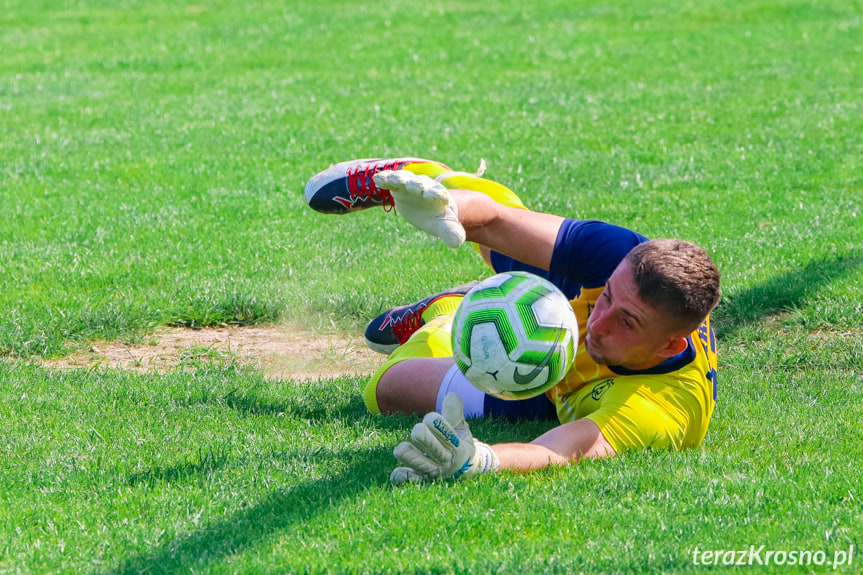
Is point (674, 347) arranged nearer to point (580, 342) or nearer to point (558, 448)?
point (580, 342)

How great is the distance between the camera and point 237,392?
17.4 ft

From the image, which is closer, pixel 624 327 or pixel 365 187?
pixel 624 327

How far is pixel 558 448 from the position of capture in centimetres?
421

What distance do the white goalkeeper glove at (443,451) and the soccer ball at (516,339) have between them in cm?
23

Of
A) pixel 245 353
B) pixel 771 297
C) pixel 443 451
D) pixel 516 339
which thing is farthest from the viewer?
Result: pixel 771 297

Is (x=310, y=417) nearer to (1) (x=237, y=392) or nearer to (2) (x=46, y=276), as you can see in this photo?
(1) (x=237, y=392)

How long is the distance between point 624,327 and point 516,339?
0.51 m

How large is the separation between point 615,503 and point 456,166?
633 cm

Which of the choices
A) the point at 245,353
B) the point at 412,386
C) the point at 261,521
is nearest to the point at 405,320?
the point at 412,386

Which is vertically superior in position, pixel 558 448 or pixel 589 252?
pixel 589 252

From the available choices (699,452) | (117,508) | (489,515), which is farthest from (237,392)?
(699,452)

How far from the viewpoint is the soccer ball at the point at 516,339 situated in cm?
399

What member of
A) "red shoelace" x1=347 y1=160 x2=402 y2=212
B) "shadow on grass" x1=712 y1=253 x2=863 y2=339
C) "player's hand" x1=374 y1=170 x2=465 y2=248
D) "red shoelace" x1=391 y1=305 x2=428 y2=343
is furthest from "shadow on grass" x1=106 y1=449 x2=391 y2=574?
"shadow on grass" x1=712 y1=253 x2=863 y2=339

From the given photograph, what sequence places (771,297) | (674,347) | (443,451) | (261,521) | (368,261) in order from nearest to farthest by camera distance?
(261,521) < (443,451) < (674,347) < (771,297) < (368,261)
